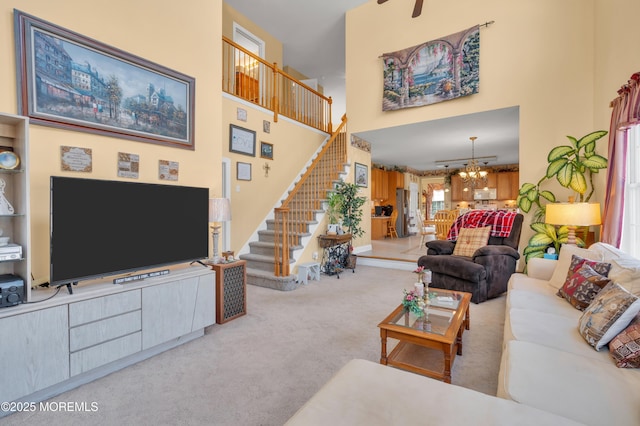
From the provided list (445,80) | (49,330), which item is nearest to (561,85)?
(445,80)

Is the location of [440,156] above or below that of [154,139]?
above

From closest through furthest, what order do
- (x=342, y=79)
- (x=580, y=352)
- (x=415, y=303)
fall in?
(x=580, y=352)
(x=415, y=303)
(x=342, y=79)

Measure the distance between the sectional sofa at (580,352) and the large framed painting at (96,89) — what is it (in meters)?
3.21

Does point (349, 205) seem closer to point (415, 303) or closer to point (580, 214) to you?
point (580, 214)

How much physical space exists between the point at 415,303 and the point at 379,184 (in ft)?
25.4

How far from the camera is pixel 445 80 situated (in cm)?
517

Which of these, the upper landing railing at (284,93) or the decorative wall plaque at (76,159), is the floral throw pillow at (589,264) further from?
the upper landing railing at (284,93)

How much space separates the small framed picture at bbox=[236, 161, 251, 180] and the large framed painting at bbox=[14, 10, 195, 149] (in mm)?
2058

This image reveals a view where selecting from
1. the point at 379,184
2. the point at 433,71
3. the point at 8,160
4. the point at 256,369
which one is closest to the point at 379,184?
the point at 379,184

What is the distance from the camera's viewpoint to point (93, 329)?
2.03m

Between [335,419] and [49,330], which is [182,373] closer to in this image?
[49,330]

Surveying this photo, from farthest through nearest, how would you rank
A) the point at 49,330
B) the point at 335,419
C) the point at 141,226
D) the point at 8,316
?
the point at 141,226 < the point at 49,330 < the point at 8,316 < the point at 335,419

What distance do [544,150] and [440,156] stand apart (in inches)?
180

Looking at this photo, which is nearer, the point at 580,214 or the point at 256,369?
the point at 256,369
